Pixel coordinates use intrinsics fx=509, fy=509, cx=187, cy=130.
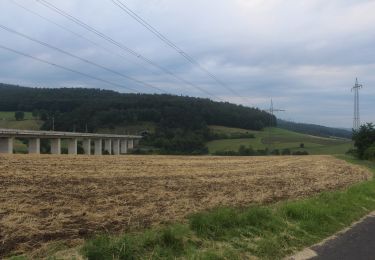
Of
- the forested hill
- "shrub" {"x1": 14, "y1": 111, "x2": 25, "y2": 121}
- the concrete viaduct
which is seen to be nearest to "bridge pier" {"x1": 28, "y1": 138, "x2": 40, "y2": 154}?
the concrete viaduct

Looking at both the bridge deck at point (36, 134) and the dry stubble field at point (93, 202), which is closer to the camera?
the dry stubble field at point (93, 202)

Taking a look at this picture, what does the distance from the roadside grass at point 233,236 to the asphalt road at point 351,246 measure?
1.40ft

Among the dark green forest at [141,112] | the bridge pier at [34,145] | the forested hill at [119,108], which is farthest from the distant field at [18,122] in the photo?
the bridge pier at [34,145]

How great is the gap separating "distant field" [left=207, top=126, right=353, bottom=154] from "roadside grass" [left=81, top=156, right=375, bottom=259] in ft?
324

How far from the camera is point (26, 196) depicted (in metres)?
14.3

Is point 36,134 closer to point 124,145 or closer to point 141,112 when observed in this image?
point 141,112

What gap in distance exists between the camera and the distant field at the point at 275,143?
115125mm

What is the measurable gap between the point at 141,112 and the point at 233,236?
376 feet

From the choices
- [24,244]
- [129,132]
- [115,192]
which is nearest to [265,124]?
[129,132]

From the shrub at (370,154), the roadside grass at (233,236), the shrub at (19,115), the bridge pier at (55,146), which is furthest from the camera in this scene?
the shrub at (19,115)

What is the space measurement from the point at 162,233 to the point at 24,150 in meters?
96.1

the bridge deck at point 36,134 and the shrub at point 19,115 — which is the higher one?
the shrub at point 19,115

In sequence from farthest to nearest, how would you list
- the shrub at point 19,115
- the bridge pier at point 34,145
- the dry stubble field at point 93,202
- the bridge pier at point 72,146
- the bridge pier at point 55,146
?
the shrub at point 19,115 → the bridge pier at point 72,146 → the bridge pier at point 55,146 → the bridge pier at point 34,145 → the dry stubble field at point 93,202

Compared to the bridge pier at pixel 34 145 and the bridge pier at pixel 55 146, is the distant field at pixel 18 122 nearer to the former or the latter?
the bridge pier at pixel 55 146
